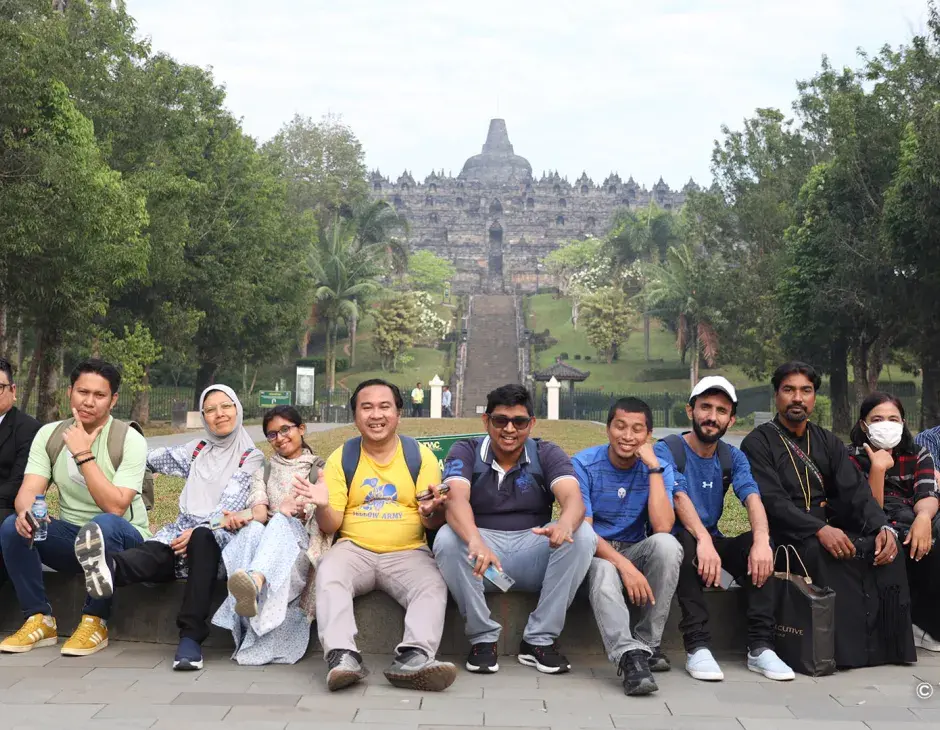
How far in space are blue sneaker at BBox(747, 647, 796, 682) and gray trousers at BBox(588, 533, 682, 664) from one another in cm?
45

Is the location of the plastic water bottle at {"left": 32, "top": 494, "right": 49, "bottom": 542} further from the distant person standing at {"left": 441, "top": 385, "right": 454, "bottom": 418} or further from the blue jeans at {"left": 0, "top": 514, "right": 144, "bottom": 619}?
the distant person standing at {"left": 441, "top": 385, "right": 454, "bottom": 418}

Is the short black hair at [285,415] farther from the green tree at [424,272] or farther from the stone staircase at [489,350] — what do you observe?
the green tree at [424,272]

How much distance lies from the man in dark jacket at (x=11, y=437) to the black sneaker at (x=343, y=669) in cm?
199

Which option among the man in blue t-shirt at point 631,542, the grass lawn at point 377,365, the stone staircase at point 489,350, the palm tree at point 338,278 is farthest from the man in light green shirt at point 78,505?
the grass lawn at point 377,365

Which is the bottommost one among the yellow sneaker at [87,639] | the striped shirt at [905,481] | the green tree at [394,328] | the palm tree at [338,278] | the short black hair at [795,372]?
the yellow sneaker at [87,639]

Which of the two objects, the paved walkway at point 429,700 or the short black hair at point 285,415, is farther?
the short black hair at point 285,415

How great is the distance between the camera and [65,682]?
4.77m

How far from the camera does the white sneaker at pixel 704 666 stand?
495 centimetres

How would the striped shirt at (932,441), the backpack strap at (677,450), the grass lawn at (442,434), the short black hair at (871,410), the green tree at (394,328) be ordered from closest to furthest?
1. the backpack strap at (677,450)
2. the short black hair at (871,410)
3. the striped shirt at (932,441)
4. the grass lawn at (442,434)
5. the green tree at (394,328)

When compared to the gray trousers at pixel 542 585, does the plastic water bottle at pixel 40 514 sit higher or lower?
higher

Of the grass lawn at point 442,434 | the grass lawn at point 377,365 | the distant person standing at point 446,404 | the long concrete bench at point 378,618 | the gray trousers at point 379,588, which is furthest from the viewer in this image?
the grass lawn at point 377,365

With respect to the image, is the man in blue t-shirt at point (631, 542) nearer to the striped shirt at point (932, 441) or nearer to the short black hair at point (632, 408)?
the short black hair at point (632, 408)

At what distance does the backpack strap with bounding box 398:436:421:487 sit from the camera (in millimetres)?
5316

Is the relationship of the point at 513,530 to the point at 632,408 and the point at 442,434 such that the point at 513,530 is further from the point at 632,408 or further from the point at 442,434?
the point at 442,434
